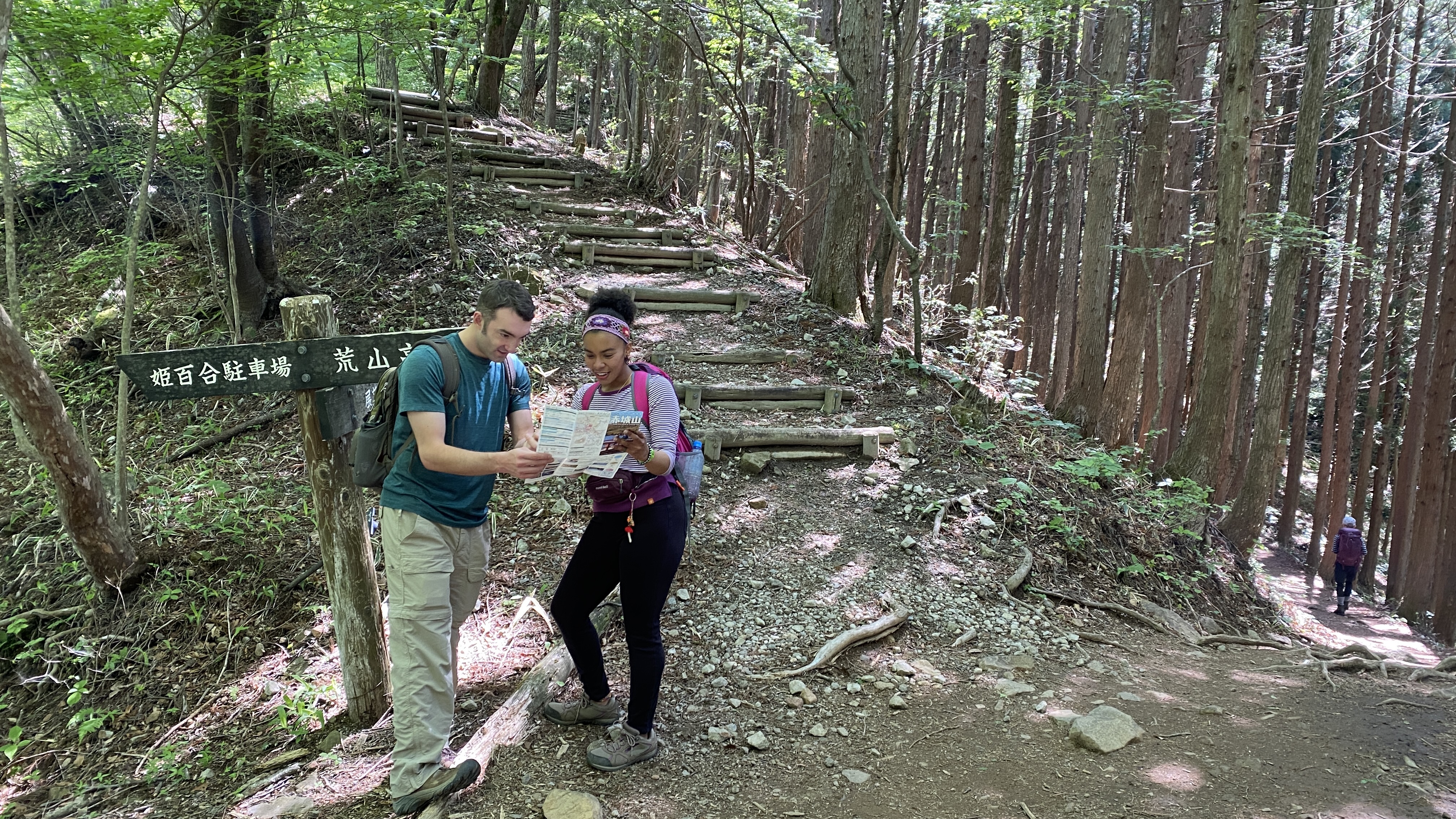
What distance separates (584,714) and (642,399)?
1.49m

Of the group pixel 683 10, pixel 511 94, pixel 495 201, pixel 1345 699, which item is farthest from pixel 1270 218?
pixel 511 94

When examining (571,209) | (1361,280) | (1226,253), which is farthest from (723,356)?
(1361,280)

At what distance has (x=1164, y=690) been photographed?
401cm

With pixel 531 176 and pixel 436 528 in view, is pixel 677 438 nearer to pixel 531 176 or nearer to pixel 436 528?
pixel 436 528

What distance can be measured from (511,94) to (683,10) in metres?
16.1

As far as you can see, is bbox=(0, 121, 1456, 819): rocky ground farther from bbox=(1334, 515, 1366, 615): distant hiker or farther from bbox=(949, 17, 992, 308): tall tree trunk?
bbox=(1334, 515, 1366, 615): distant hiker

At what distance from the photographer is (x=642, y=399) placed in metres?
2.76

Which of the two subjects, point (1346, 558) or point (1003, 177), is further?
point (1346, 558)

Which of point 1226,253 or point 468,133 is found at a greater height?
point 468,133

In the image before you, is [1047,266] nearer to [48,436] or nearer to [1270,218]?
[1270,218]

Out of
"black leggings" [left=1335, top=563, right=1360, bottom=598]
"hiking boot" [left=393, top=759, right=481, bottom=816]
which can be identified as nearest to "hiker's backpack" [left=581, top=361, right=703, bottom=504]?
"hiking boot" [left=393, top=759, right=481, bottom=816]

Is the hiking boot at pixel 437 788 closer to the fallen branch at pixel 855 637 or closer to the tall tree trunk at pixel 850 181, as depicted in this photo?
the fallen branch at pixel 855 637

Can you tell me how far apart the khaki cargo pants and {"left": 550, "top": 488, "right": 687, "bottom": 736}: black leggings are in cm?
43

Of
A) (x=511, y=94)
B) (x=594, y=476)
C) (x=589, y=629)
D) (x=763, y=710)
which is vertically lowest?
(x=763, y=710)
